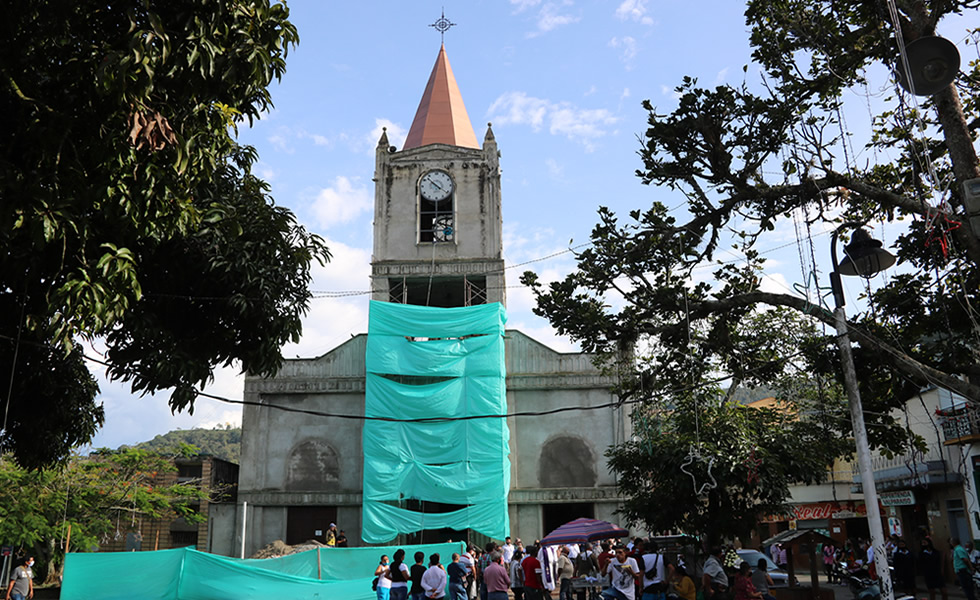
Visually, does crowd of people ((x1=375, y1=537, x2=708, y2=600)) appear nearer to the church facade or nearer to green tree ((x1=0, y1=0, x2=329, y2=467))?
green tree ((x1=0, y1=0, x2=329, y2=467))

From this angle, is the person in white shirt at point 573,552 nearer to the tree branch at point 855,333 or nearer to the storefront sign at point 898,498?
the tree branch at point 855,333

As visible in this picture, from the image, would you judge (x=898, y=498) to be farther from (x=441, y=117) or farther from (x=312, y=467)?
(x=441, y=117)

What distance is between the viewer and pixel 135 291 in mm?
8766

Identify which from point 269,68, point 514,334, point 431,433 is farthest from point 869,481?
point 514,334

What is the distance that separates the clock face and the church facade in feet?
0.14

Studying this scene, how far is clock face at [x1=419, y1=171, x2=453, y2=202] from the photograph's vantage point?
33.1m

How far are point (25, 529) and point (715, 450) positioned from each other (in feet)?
72.9

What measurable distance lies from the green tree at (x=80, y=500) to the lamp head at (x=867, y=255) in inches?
922

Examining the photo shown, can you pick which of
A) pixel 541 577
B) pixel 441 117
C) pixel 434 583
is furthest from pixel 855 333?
pixel 441 117

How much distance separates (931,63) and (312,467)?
26.2 meters

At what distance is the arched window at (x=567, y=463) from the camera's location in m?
30.1

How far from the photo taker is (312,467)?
1200 inches

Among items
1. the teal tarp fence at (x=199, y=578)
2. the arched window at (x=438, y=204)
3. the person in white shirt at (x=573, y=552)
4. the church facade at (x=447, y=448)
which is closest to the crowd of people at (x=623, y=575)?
the person in white shirt at (x=573, y=552)

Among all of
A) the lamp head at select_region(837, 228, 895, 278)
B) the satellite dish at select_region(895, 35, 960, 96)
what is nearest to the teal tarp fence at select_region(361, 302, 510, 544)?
the lamp head at select_region(837, 228, 895, 278)
